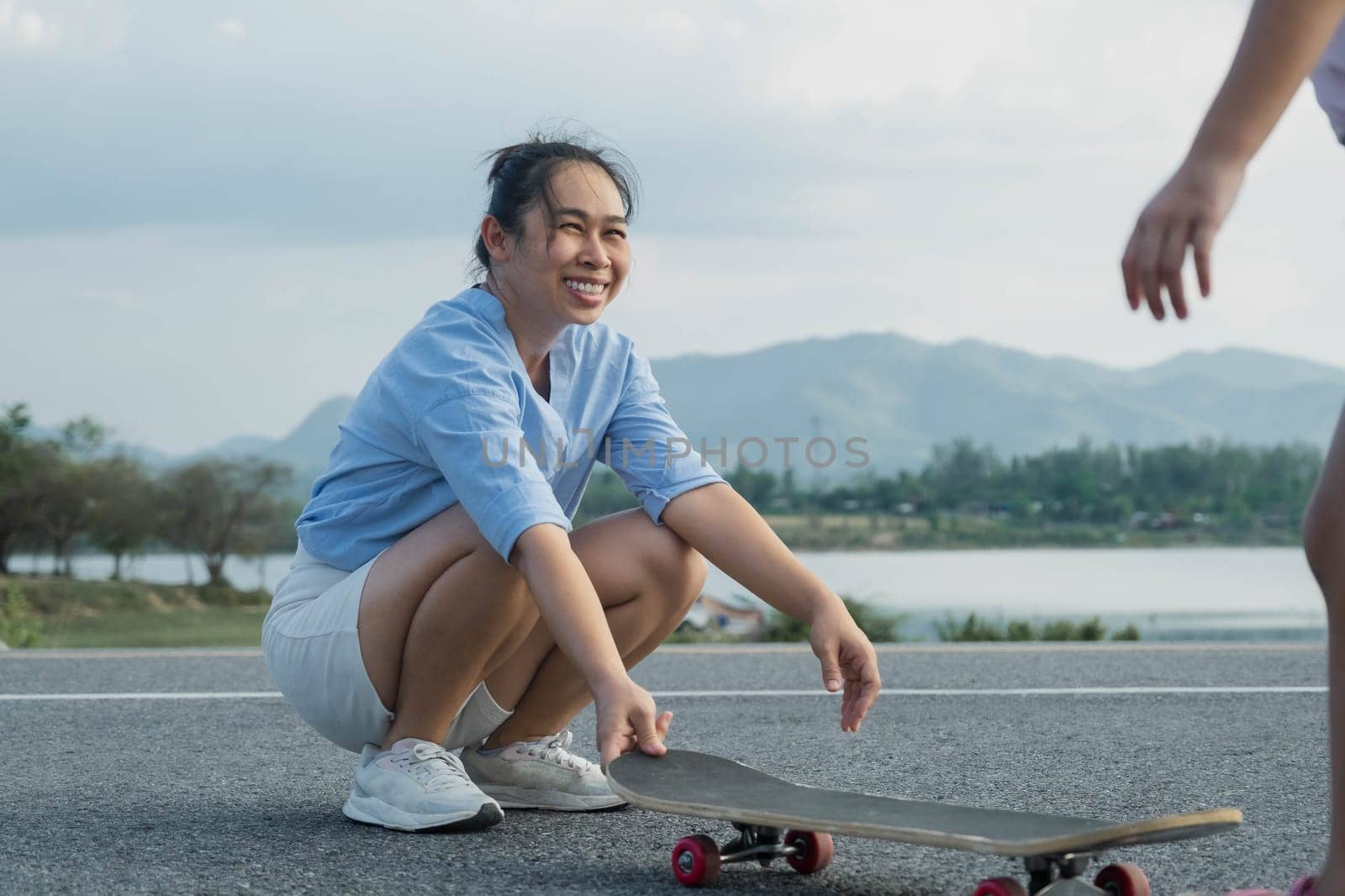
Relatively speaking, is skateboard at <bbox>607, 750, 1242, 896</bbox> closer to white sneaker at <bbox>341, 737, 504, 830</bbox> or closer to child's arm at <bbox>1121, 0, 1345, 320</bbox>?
white sneaker at <bbox>341, 737, 504, 830</bbox>

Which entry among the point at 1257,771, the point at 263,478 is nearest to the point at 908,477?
the point at 263,478

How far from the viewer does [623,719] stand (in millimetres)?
2180

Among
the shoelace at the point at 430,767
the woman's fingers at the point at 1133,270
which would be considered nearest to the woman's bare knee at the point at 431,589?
the shoelace at the point at 430,767

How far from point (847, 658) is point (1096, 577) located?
63.4 m

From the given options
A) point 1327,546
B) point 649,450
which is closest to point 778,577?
point 649,450

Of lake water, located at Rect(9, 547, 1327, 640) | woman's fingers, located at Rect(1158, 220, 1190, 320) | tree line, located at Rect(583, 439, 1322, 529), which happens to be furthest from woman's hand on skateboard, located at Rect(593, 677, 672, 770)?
Result: tree line, located at Rect(583, 439, 1322, 529)

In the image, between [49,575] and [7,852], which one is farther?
[49,575]

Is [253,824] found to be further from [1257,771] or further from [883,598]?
[883,598]

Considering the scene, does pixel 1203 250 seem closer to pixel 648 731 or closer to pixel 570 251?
pixel 648 731

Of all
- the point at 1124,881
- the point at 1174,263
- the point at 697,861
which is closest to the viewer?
the point at 1174,263

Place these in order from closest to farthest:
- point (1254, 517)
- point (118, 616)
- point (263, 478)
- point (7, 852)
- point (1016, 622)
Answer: point (7, 852) → point (1016, 622) → point (118, 616) → point (263, 478) → point (1254, 517)

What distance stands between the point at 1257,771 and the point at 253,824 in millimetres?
2181

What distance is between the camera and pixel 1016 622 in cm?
1057

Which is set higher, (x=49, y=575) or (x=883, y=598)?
(x=883, y=598)
